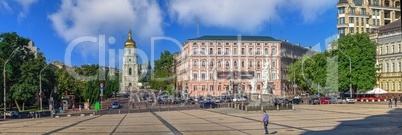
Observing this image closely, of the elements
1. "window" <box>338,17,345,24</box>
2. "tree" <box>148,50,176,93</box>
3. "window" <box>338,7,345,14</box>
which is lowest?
"tree" <box>148,50,176,93</box>

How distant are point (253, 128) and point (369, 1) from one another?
8969 centimetres

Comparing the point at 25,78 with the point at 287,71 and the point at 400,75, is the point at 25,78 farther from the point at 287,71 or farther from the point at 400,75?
the point at 287,71

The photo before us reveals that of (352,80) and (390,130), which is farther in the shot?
(352,80)

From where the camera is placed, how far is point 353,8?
364ft

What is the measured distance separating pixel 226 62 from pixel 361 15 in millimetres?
36521

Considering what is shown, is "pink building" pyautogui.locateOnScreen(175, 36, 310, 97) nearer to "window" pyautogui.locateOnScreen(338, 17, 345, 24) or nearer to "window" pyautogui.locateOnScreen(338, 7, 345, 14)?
"window" pyautogui.locateOnScreen(338, 17, 345, 24)

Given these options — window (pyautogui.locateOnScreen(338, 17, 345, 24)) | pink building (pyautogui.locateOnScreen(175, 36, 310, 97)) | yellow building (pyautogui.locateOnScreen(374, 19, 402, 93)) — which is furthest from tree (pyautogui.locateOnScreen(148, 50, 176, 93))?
yellow building (pyautogui.locateOnScreen(374, 19, 402, 93))

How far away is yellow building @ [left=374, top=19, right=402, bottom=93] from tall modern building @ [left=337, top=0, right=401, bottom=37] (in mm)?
15137

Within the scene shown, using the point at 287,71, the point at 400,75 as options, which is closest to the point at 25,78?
the point at 400,75

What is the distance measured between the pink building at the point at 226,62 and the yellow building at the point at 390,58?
3661 cm

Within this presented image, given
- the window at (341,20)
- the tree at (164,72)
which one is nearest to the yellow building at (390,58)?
the window at (341,20)

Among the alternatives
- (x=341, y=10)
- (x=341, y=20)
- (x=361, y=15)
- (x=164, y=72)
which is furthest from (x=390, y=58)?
(x=164, y=72)

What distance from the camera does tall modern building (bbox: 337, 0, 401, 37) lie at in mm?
110562

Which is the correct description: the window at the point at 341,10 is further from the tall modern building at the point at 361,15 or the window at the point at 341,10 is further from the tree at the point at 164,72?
the tree at the point at 164,72
